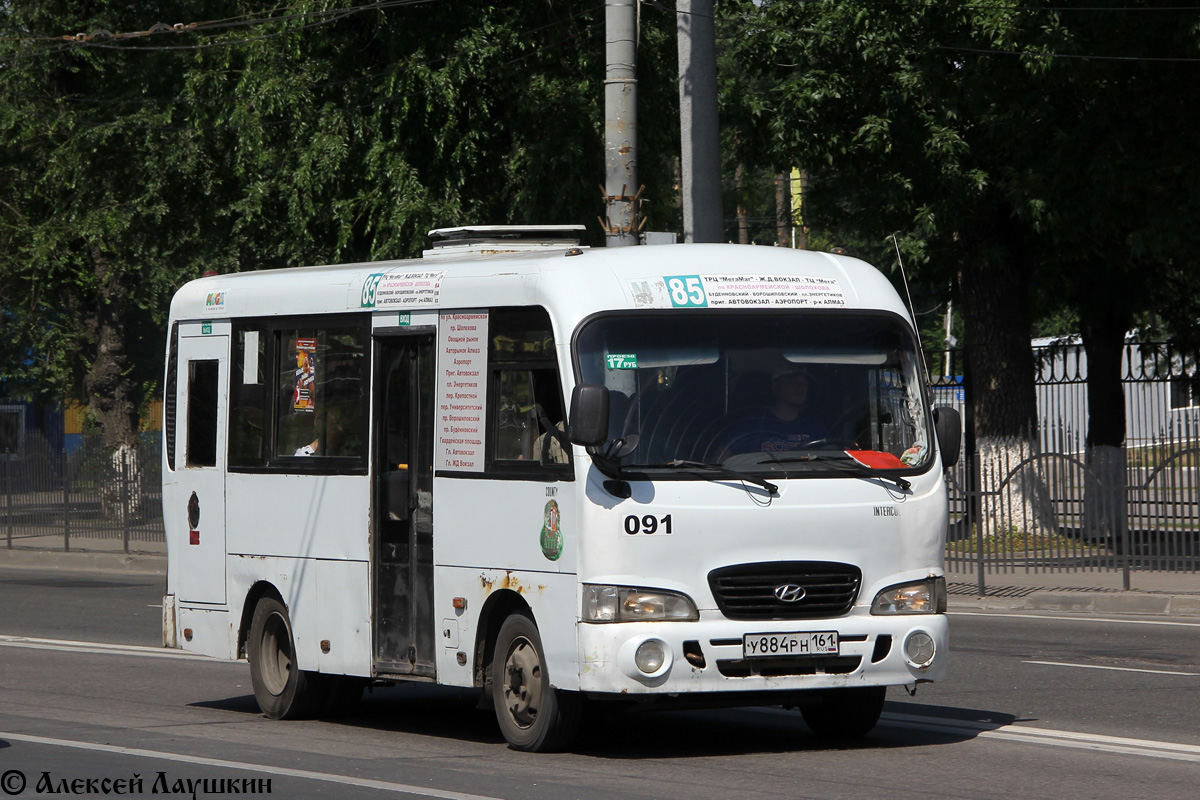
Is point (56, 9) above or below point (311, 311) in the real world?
above

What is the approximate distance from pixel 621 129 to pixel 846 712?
8.06 metres

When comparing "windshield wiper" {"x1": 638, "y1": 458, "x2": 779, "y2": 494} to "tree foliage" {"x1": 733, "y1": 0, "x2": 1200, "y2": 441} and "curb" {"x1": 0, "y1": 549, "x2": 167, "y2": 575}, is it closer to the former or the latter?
"tree foliage" {"x1": 733, "y1": 0, "x2": 1200, "y2": 441}

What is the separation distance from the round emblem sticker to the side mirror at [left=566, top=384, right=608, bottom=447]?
1.76ft

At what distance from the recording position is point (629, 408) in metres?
8.45

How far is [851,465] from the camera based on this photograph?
28.4 ft

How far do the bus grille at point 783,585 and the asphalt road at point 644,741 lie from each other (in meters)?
0.74

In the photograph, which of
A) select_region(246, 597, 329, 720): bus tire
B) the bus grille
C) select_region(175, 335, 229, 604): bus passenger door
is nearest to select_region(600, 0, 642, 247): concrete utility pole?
select_region(175, 335, 229, 604): bus passenger door

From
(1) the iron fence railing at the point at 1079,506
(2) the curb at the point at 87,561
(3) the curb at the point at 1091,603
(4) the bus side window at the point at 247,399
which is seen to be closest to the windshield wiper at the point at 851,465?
(4) the bus side window at the point at 247,399

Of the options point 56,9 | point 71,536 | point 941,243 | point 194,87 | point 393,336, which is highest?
point 56,9

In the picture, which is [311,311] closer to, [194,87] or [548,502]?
[548,502]

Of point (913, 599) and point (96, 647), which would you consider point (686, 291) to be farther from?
point (96, 647)

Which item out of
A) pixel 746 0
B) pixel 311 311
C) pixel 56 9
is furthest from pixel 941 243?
pixel 56 9

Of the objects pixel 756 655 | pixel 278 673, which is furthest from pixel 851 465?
pixel 278 673

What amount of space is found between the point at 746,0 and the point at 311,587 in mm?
15900
